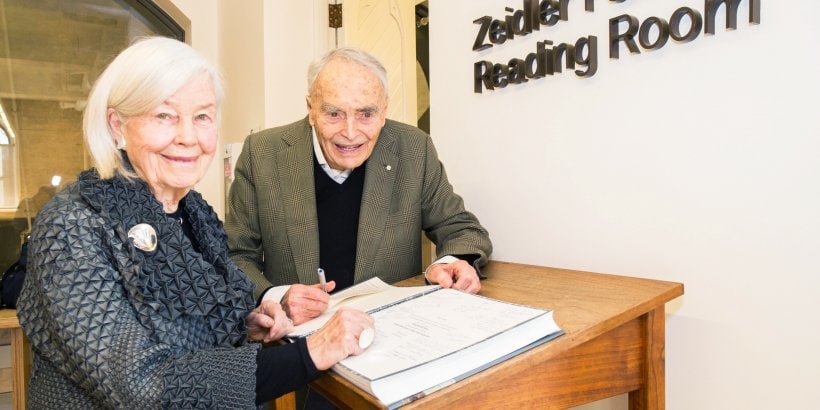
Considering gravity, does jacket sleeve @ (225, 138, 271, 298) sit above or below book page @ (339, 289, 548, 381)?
above

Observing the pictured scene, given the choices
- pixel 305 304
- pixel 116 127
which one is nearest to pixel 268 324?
pixel 305 304

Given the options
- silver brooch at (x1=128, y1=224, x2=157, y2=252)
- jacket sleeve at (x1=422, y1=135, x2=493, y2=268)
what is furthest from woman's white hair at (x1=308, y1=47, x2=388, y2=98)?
silver brooch at (x1=128, y1=224, x2=157, y2=252)

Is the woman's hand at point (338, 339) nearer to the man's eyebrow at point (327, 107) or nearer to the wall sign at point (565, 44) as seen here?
the man's eyebrow at point (327, 107)

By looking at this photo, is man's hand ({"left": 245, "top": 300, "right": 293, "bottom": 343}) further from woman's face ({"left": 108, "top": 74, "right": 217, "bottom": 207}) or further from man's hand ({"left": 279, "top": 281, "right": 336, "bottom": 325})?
woman's face ({"left": 108, "top": 74, "right": 217, "bottom": 207})

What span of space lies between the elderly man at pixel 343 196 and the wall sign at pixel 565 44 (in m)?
0.37

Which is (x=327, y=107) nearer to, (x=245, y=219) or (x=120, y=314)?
(x=245, y=219)

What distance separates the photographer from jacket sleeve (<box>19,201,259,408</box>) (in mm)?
820

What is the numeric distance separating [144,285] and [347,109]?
880 millimetres

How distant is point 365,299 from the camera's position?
48.9 inches

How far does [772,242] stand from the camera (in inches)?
46.9

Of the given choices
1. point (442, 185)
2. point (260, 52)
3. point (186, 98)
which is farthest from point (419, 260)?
point (260, 52)

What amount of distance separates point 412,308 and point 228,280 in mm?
380

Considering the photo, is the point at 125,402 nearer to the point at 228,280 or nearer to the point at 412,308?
the point at 228,280

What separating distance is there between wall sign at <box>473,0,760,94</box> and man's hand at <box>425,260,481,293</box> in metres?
0.65
